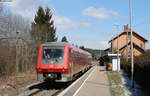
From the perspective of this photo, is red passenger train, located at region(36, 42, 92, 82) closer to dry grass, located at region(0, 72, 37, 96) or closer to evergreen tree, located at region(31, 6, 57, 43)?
dry grass, located at region(0, 72, 37, 96)

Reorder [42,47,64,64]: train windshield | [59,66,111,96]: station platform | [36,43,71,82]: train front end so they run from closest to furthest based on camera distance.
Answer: [59,66,111,96]: station platform, [36,43,71,82]: train front end, [42,47,64,64]: train windshield

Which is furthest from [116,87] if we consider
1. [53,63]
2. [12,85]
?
[12,85]

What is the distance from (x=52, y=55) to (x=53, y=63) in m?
0.66

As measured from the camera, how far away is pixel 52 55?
21.1 meters

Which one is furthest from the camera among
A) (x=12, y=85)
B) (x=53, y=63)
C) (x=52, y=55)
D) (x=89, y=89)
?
(x=12, y=85)

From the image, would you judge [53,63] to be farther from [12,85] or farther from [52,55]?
[12,85]

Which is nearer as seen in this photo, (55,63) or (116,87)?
(55,63)

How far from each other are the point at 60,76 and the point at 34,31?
1162 inches

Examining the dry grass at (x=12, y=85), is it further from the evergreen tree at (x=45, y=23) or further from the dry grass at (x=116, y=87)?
the evergreen tree at (x=45, y=23)

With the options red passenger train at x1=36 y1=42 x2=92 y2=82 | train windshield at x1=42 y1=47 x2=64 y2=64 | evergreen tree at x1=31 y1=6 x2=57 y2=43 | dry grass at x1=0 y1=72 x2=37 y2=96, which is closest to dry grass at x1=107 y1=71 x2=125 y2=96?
red passenger train at x1=36 y1=42 x2=92 y2=82

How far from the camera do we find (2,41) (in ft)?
91.6

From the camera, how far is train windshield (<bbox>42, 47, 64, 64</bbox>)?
20.8 metres

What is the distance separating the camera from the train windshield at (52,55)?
2083 centimetres

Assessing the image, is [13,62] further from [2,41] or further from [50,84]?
[50,84]
